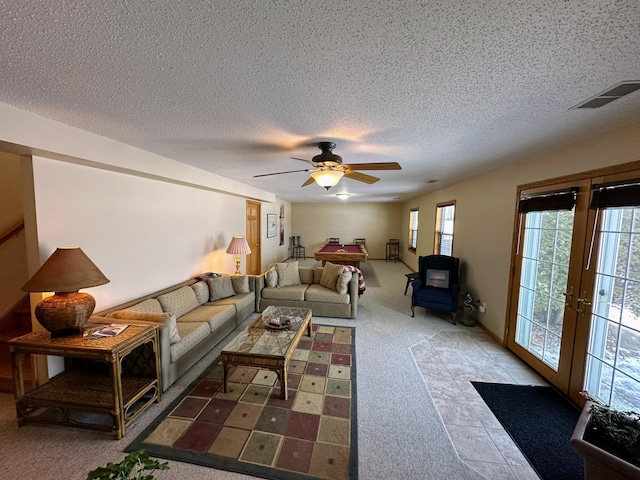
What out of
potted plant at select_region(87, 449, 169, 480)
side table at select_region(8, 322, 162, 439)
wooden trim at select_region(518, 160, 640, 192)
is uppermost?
wooden trim at select_region(518, 160, 640, 192)

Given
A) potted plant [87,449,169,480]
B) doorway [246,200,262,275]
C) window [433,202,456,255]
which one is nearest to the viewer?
potted plant [87,449,169,480]

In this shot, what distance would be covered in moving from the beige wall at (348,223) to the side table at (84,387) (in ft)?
28.6

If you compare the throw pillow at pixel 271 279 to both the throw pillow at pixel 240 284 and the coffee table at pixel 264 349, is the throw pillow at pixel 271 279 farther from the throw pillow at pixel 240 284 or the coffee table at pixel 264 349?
the coffee table at pixel 264 349

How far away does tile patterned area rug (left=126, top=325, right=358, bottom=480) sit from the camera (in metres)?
1.72

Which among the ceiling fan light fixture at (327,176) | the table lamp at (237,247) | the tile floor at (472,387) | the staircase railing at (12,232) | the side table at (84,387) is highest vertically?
the ceiling fan light fixture at (327,176)

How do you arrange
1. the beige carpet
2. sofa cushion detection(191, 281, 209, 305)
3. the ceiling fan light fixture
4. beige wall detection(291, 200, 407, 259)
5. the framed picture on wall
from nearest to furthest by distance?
the beige carpet, the ceiling fan light fixture, sofa cushion detection(191, 281, 209, 305), the framed picture on wall, beige wall detection(291, 200, 407, 259)

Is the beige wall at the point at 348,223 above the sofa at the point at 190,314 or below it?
above

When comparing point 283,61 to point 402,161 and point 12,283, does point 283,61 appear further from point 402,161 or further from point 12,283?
point 12,283

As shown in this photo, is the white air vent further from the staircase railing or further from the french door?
the staircase railing

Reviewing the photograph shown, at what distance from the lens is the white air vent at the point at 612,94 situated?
137 cm

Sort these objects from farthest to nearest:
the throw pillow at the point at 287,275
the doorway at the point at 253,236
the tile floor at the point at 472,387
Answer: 1. the doorway at the point at 253,236
2. the throw pillow at the point at 287,275
3. the tile floor at the point at 472,387

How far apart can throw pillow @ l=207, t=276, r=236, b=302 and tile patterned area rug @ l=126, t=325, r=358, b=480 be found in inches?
50.1

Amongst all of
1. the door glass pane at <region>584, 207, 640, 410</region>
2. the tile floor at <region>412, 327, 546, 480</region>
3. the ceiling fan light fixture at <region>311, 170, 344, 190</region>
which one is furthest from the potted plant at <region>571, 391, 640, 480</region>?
the ceiling fan light fixture at <region>311, 170, 344, 190</region>

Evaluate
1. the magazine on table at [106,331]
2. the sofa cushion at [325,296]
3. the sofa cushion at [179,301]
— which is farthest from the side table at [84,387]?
the sofa cushion at [325,296]
